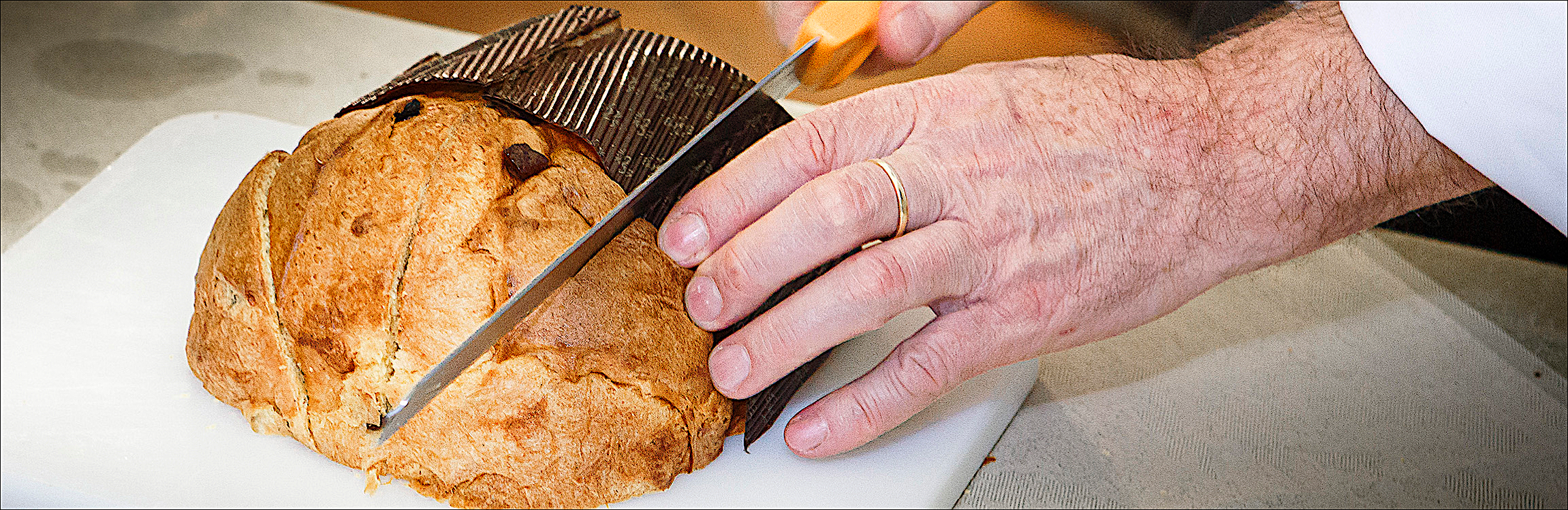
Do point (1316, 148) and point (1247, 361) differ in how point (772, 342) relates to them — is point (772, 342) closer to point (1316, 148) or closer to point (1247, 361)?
point (1316, 148)

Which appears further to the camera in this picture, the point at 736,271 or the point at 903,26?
the point at 903,26

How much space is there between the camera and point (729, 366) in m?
A: 1.20

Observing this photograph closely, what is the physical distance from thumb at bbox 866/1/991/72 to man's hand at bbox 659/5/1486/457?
0.28m

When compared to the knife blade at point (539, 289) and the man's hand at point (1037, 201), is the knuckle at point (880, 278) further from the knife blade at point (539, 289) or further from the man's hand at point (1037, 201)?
the knife blade at point (539, 289)

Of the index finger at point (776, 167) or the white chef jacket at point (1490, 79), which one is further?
the index finger at point (776, 167)

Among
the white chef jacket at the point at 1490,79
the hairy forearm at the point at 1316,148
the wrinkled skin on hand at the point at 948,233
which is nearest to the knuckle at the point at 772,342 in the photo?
the wrinkled skin on hand at the point at 948,233

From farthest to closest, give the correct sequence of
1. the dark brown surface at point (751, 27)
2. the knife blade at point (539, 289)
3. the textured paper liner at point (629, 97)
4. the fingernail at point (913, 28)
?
the dark brown surface at point (751, 27) < the fingernail at point (913, 28) < the textured paper liner at point (629, 97) < the knife blade at point (539, 289)

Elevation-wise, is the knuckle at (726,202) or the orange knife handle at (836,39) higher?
the orange knife handle at (836,39)

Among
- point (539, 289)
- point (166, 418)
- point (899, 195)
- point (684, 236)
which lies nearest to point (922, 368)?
point (899, 195)

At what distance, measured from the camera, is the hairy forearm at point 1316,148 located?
4.00 ft

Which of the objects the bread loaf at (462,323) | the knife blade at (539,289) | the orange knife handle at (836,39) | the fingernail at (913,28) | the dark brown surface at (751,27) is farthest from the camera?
the dark brown surface at (751,27)

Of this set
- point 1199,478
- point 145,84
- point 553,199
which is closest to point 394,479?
point 553,199

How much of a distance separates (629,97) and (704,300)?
30cm

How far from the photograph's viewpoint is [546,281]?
109 centimetres
